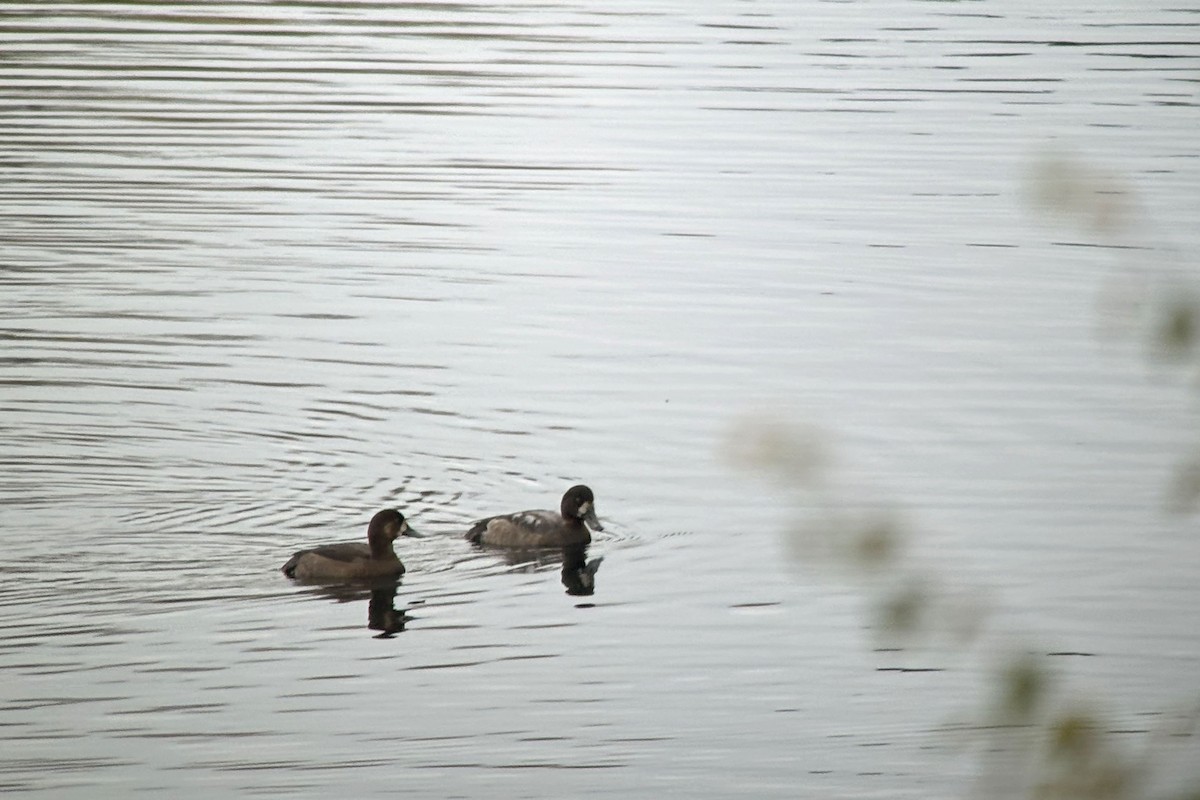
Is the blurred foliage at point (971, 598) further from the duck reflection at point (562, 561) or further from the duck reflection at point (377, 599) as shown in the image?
the duck reflection at point (562, 561)

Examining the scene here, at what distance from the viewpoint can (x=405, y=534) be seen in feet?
34.9

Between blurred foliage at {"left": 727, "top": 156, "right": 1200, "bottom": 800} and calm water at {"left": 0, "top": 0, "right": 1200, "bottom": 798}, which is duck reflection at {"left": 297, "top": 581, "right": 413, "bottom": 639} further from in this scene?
blurred foliage at {"left": 727, "top": 156, "right": 1200, "bottom": 800}

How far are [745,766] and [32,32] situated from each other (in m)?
21.0

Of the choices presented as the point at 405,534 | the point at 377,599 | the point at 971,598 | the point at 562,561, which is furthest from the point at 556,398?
the point at 971,598

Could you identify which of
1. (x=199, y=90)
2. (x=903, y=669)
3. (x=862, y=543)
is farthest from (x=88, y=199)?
(x=862, y=543)

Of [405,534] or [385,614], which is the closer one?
[385,614]

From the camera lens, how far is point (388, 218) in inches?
733

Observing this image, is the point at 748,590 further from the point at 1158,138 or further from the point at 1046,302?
the point at 1158,138

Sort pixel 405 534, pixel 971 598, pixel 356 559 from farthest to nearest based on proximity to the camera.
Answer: pixel 405 534, pixel 356 559, pixel 971 598

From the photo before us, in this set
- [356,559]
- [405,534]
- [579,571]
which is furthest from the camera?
[579,571]

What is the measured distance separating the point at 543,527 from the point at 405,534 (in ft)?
2.31

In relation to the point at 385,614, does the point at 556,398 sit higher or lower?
higher

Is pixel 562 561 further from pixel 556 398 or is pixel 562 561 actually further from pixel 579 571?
pixel 556 398

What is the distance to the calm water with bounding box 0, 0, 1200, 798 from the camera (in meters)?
8.54
